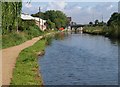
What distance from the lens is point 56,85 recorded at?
1461 cm

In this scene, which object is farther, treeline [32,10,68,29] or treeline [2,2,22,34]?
treeline [32,10,68,29]

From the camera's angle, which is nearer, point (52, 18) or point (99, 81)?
point (99, 81)

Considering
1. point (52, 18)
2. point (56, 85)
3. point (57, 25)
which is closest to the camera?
point (56, 85)

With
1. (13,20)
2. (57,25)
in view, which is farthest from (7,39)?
(57,25)

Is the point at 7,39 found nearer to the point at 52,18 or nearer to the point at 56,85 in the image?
the point at 56,85

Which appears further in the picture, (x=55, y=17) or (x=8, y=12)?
(x=55, y=17)

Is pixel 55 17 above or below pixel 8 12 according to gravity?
above

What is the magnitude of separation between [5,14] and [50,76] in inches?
247

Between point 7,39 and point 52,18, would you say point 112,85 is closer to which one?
point 7,39

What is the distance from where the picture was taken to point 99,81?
16047 millimetres

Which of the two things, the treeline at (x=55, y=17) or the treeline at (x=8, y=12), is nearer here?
the treeline at (x=8, y=12)

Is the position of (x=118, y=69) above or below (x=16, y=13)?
below

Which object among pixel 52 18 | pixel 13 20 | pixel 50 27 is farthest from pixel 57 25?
pixel 13 20

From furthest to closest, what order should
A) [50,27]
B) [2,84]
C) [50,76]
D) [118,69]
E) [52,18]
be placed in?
[52,18] < [50,27] < [118,69] < [50,76] < [2,84]
